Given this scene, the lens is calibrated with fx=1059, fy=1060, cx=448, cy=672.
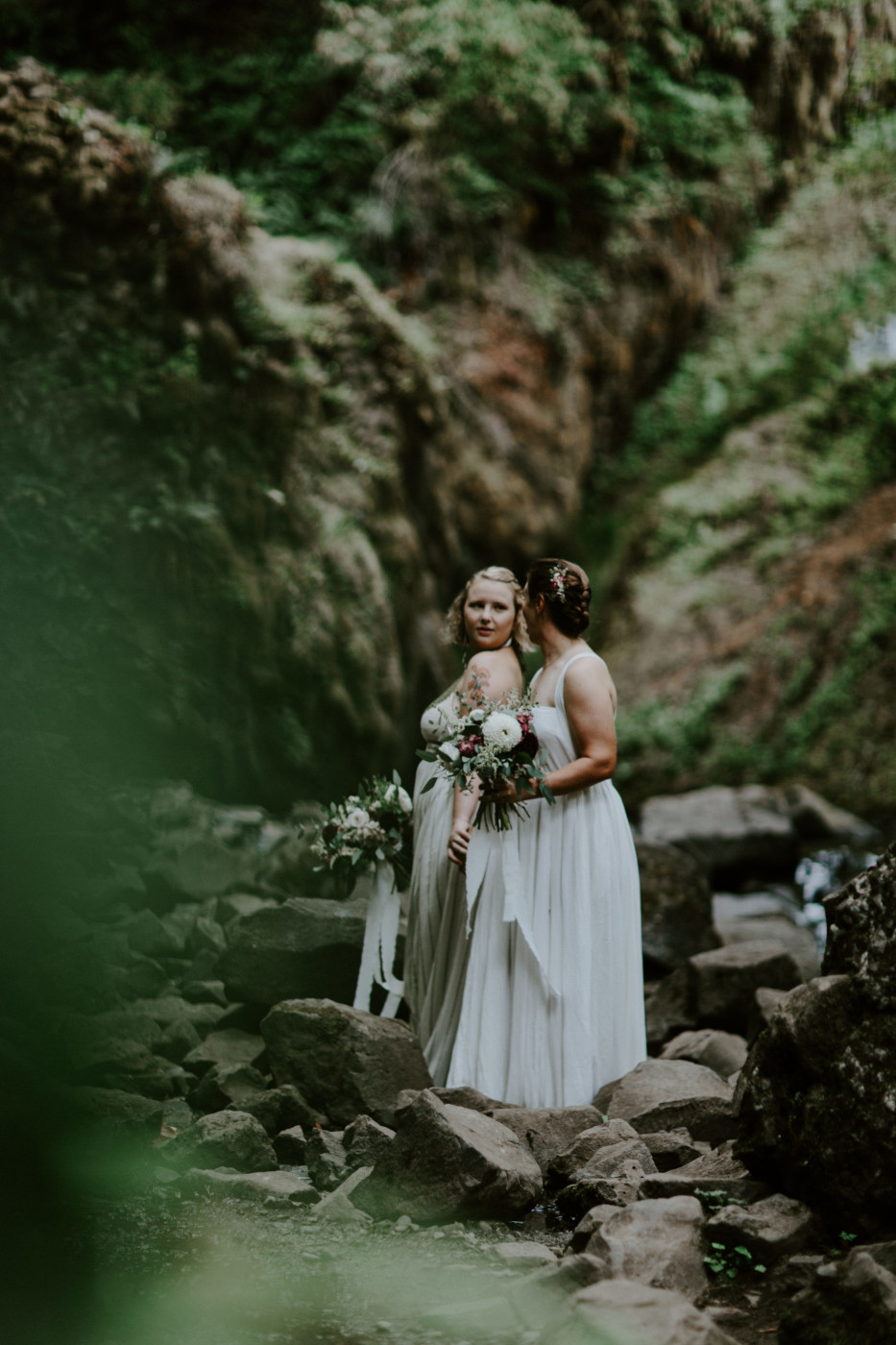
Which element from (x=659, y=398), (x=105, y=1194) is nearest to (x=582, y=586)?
(x=105, y=1194)

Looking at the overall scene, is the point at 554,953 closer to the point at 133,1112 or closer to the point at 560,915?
the point at 560,915

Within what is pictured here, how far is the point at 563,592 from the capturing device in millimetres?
4695

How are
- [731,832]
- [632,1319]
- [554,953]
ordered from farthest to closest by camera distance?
[731,832] < [554,953] < [632,1319]

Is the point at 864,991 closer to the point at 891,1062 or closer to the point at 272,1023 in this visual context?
the point at 891,1062

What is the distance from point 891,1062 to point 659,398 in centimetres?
1672

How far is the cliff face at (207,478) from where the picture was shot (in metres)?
7.84

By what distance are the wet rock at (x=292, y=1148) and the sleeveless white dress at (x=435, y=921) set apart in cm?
82

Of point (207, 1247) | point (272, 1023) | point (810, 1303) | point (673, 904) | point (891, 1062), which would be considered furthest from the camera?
point (673, 904)

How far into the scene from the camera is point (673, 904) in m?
6.94

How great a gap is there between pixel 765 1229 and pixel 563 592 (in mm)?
2596

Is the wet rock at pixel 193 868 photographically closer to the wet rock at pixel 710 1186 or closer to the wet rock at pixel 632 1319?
the wet rock at pixel 710 1186

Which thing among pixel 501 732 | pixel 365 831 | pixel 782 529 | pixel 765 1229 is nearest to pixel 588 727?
pixel 501 732

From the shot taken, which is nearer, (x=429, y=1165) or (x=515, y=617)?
(x=429, y=1165)

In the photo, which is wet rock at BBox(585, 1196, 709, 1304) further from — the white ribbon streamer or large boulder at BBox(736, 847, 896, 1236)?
the white ribbon streamer
